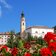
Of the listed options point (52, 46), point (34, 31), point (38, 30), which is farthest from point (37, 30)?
point (52, 46)

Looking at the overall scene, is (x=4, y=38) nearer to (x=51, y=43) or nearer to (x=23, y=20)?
(x=23, y=20)

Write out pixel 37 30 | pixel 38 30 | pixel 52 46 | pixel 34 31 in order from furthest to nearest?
pixel 38 30 → pixel 37 30 → pixel 34 31 → pixel 52 46

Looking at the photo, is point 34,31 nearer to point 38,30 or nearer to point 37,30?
point 37,30

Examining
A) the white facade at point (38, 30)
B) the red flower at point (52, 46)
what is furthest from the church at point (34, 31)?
the red flower at point (52, 46)

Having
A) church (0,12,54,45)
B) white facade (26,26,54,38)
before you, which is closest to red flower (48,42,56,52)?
church (0,12,54,45)

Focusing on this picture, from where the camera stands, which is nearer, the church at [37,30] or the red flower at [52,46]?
the red flower at [52,46]

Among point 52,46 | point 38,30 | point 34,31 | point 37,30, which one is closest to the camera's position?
point 52,46

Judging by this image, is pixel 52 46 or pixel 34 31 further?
pixel 34 31

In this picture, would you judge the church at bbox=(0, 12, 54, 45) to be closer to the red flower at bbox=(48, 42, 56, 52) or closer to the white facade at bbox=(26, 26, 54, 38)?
the white facade at bbox=(26, 26, 54, 38)

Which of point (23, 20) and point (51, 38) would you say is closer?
point (51, 38)

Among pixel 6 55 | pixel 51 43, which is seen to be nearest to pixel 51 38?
pixel 51 43

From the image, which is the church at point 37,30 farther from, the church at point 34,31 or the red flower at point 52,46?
the red flower at point 52,46

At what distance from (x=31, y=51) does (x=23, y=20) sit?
126 meters

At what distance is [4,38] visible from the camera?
397 ft
